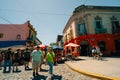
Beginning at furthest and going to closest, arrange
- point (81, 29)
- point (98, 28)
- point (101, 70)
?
point (81, 29), point (98, 28), point (101, 70)

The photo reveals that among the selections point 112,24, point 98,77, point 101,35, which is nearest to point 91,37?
point 101,35

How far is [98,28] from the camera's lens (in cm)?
2464

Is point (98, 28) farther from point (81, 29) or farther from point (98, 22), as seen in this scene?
point (81, 29)

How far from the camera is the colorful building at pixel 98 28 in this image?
23.9 meters

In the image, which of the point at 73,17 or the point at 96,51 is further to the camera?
the point at 73,17

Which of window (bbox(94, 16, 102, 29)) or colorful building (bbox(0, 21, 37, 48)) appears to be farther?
colorful building (bbox(0, 21, 37, 48))

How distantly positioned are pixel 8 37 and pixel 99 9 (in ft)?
75.6

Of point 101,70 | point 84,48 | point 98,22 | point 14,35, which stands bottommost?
point 101,70

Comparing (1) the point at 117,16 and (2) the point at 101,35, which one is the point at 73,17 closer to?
(2) the point at 101,35

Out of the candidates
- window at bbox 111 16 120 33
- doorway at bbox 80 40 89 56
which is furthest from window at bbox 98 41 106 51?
window at bbox 111 16 120 33

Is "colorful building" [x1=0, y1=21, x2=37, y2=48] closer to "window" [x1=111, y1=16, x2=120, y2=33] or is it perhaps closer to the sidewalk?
"window" [x1=111, y1=16, x2=120, y2=33]

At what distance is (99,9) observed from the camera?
25000 millimetres

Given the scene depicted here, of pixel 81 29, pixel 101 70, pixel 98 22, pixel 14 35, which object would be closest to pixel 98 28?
pixel 98 22

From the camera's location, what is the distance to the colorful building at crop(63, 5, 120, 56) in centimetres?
2394
